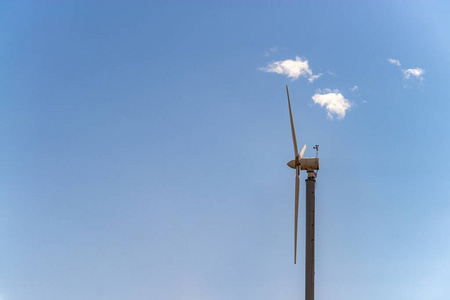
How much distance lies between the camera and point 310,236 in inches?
2516

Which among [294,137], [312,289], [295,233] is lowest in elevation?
[312,289]

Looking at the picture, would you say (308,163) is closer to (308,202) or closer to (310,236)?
(308,202)

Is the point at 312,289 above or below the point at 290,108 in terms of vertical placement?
below

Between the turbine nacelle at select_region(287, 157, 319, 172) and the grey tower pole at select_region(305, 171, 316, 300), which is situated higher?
the turbine nacelle at select_region(287, 157, 319, 172)

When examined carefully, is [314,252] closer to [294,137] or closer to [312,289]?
[312,289]

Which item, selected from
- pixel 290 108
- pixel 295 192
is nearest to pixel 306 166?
pixel 295 192

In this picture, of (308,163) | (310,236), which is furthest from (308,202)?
(308,163)

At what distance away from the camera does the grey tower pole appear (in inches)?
2427

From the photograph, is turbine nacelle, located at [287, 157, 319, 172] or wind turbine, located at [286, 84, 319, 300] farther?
turbine nacelle, located at [287, 157, 319, 172]

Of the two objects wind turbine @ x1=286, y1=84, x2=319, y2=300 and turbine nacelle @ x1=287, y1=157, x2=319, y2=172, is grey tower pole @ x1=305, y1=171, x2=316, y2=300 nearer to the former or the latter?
wind turbine @ x1=286, y1=84, x2=319, y2=300

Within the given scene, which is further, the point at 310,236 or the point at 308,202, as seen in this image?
the point at 308,202

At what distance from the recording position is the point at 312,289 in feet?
201

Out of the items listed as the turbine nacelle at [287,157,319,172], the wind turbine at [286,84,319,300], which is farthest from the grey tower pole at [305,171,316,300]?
the turbine nacelle at [287,157,319,172]

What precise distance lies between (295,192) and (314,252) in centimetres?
977
